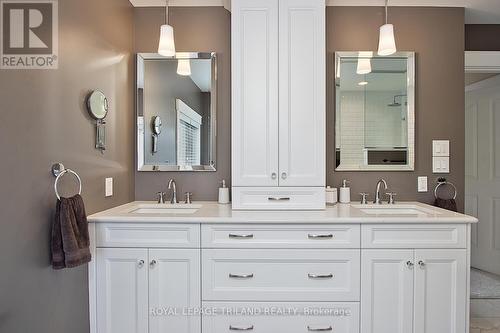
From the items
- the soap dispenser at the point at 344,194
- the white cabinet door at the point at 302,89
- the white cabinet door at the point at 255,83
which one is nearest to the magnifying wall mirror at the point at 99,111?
the white cabinet door at the point at 255,83

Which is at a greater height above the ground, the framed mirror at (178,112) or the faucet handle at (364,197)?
the framed mirror at (178,112)

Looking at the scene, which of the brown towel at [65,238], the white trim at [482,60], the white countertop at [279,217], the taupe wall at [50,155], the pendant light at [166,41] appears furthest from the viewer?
the white trim at [482,60]

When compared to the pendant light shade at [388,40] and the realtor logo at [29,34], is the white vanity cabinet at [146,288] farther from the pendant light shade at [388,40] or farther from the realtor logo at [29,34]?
the pendant light shade at [388,40]

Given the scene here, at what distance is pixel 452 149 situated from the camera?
234 centimetres

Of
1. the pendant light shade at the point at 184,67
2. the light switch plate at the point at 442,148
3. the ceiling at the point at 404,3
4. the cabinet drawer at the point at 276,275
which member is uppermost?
the ceiling at the point at 404,3

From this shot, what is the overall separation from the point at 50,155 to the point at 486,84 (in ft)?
13.2

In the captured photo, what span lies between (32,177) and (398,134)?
7.56 feet

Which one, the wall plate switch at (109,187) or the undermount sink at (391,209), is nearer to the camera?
the wall plate switch at (109,187)

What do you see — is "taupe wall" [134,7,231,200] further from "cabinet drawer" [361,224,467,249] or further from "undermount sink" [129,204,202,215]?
"cabinet drawer" [361,224,467,249]

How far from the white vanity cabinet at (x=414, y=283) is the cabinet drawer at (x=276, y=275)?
132mm

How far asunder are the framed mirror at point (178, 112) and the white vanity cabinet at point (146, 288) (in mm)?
735

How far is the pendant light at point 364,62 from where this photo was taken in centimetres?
233

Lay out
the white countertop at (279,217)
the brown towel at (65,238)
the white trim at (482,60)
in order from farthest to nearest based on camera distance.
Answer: the white trim at (482,60)
the white countertop at (279,217)
the brown towel at (65,238)

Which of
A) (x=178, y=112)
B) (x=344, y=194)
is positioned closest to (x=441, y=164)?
(x=344, y=194)
